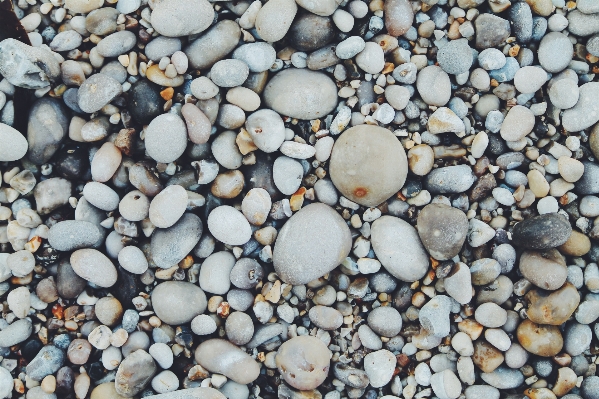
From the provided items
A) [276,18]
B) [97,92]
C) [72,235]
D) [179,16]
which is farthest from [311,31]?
[72,235]

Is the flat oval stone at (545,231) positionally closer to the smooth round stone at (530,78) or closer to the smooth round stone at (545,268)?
the smooth round stone at (545,268)

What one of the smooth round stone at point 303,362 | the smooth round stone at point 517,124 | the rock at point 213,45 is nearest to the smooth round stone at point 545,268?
the smooth round stone at point 517,124

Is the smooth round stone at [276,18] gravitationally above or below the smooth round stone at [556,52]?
above

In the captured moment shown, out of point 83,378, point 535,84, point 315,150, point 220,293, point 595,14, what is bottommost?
point 83,378

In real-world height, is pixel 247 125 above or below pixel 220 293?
above

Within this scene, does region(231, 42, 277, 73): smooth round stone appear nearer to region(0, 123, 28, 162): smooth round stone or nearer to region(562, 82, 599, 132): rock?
region(0, 123, 28, 162): smooth round stone

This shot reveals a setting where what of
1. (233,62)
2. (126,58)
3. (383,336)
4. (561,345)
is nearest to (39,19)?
(126,58)

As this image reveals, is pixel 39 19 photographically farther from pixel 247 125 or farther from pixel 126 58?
pixel 247 125
